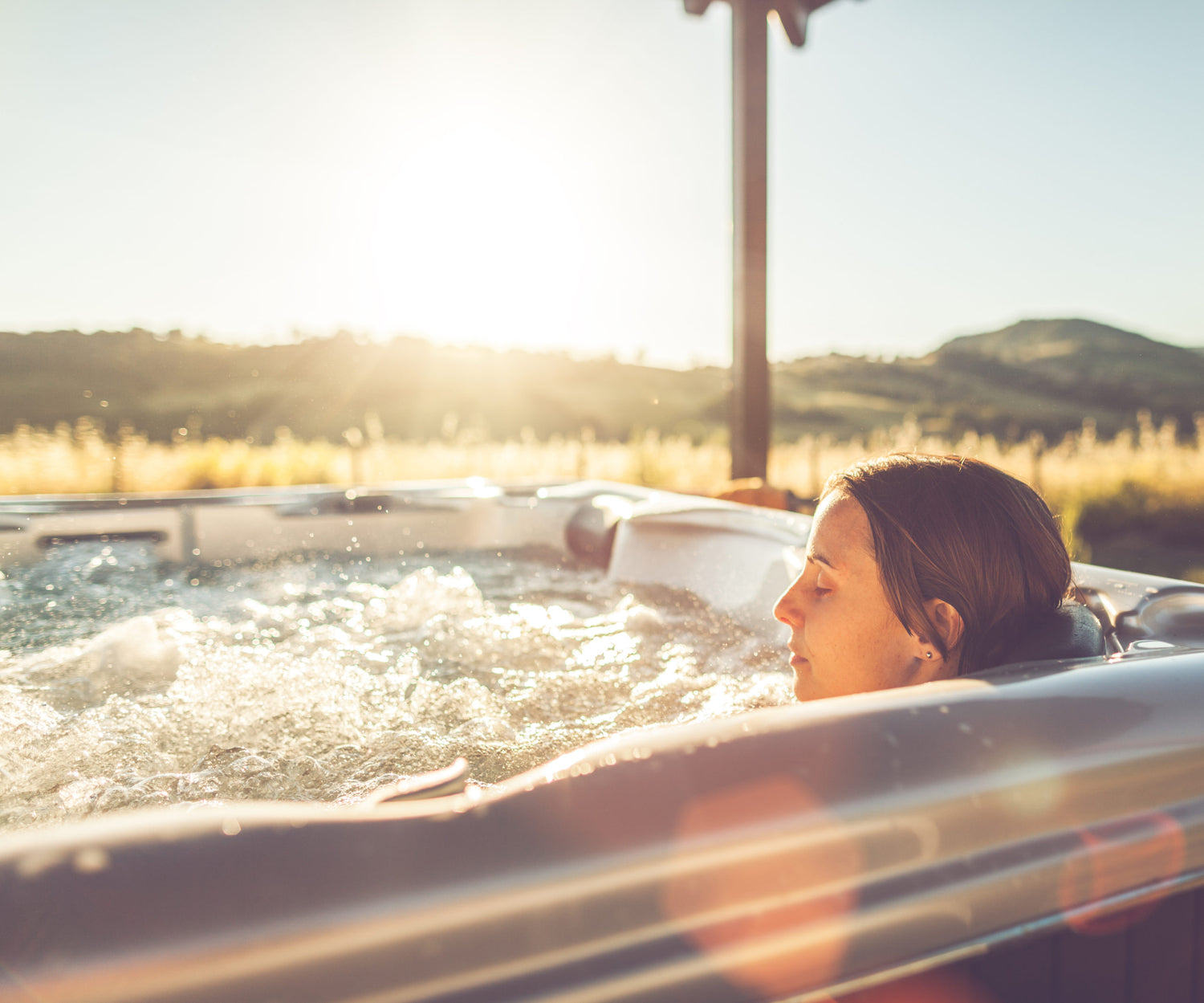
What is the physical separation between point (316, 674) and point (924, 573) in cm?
126

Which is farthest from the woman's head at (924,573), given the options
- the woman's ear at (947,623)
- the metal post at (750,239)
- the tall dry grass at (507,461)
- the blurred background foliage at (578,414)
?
the blurred background foliage at (578,414)

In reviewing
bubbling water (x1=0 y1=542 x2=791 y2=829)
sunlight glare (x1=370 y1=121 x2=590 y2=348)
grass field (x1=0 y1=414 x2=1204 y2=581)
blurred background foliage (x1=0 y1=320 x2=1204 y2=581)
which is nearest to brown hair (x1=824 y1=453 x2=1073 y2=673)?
bubbling water (x1=0 y1=542 x2=791 y2=829)

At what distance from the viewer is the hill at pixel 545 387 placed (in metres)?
20.9

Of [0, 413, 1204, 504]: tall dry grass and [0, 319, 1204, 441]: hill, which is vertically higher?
[0, 319, 1204, 441]: hill

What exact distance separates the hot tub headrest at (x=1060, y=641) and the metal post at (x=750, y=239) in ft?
8.68

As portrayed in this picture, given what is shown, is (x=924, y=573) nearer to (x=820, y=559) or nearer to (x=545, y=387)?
(x=820, y=559)

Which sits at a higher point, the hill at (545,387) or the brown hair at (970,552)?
the hill at (545,387)

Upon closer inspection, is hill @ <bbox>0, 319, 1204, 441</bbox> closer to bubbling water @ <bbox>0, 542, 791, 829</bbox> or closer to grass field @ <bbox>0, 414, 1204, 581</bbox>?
grass field @ <bbox>0, 414, 1204, 581</bbox>

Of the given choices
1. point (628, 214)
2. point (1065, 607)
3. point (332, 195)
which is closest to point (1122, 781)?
point (1065, 607)

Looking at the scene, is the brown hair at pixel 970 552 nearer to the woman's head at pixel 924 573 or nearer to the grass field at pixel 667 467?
the woman's head at pixel 924 573

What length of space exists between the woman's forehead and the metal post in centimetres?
249

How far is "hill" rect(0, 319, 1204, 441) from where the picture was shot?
20938mm

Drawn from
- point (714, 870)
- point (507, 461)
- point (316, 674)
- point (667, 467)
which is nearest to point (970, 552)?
point (714, 870)

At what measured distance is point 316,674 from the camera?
1670 millimetres
